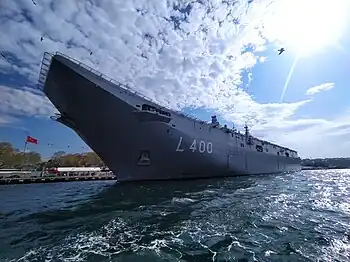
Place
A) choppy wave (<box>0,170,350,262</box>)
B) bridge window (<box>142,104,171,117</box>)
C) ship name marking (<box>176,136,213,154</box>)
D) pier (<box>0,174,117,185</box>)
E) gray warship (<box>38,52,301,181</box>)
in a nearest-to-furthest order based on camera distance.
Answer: choppy wave (<box>0,170,350,262</box>), gray warship (<box>38,52,301,181</box>), bridge window (<box>142,104,171,117</box>), ship name marking (<box>176,136,213,154</box>), pier (<box>0,174,117,185</box>)

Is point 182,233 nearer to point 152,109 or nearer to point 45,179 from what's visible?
point 152,109

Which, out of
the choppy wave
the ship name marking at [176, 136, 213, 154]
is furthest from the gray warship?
the choppy wave

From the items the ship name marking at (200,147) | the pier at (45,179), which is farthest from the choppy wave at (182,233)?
the pier at (45,179)

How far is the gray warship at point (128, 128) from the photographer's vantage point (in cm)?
2103

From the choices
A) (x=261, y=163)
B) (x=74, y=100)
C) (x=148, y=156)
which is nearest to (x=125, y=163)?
(x=148, y=156)

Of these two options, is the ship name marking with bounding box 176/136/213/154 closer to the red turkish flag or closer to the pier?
the pier

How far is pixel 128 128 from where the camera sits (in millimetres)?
23531

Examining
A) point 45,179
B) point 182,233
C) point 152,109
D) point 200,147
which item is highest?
point 152,109

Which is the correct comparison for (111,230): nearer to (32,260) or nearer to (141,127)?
(32,260)

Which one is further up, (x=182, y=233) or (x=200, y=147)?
(x=200, y=147)

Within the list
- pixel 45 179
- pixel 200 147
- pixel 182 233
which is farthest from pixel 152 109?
pixel 45 179

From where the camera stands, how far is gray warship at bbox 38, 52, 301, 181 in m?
21.0

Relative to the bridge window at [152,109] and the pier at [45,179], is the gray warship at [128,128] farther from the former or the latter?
the pier at [45,179]

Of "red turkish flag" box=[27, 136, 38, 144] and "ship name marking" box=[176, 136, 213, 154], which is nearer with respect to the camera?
"ship name marking" box=[176, 136, 213, 154]
